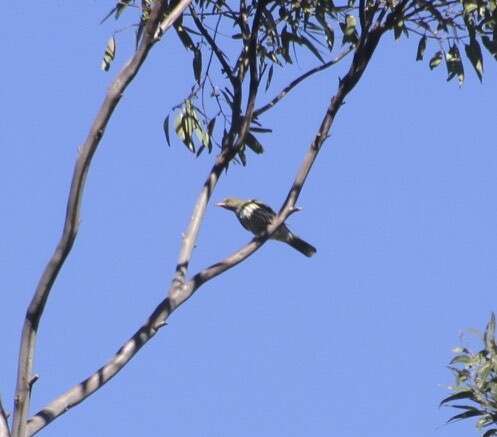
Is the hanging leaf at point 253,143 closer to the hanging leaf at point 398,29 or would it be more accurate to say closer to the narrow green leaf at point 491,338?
the hanging leaf at point 398,29

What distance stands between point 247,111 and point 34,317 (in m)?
2.13

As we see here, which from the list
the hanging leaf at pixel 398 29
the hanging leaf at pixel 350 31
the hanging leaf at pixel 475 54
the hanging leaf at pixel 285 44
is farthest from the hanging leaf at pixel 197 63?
the hanging leaf at pixel 475 54

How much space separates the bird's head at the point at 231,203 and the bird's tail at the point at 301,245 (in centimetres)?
55

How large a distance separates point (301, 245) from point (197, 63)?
243 cm

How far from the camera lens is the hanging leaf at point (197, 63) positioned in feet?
25.5

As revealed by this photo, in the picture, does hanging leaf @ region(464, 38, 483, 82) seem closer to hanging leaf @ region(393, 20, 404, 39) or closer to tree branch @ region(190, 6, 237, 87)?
hanging leaf @ region(393, 20, 404, 39)

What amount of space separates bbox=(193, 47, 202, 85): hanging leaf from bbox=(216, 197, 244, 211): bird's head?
2.53m

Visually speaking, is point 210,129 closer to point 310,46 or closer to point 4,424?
point 310,46

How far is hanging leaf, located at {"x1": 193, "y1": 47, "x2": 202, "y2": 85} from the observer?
306 inches

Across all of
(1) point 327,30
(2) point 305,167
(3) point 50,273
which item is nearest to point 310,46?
(1) point 327,30

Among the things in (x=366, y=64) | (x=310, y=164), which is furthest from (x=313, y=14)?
(x=310, y=164)

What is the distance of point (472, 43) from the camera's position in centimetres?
777

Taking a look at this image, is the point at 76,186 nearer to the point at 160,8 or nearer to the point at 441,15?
the point at 160,8

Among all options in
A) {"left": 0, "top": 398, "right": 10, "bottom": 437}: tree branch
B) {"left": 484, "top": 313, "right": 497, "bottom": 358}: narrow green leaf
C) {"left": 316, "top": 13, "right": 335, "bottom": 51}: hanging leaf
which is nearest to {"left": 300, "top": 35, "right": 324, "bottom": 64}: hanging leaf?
{"left": 316, "top": 13, "right": 335, "bottom": 51}: hanging leaf
